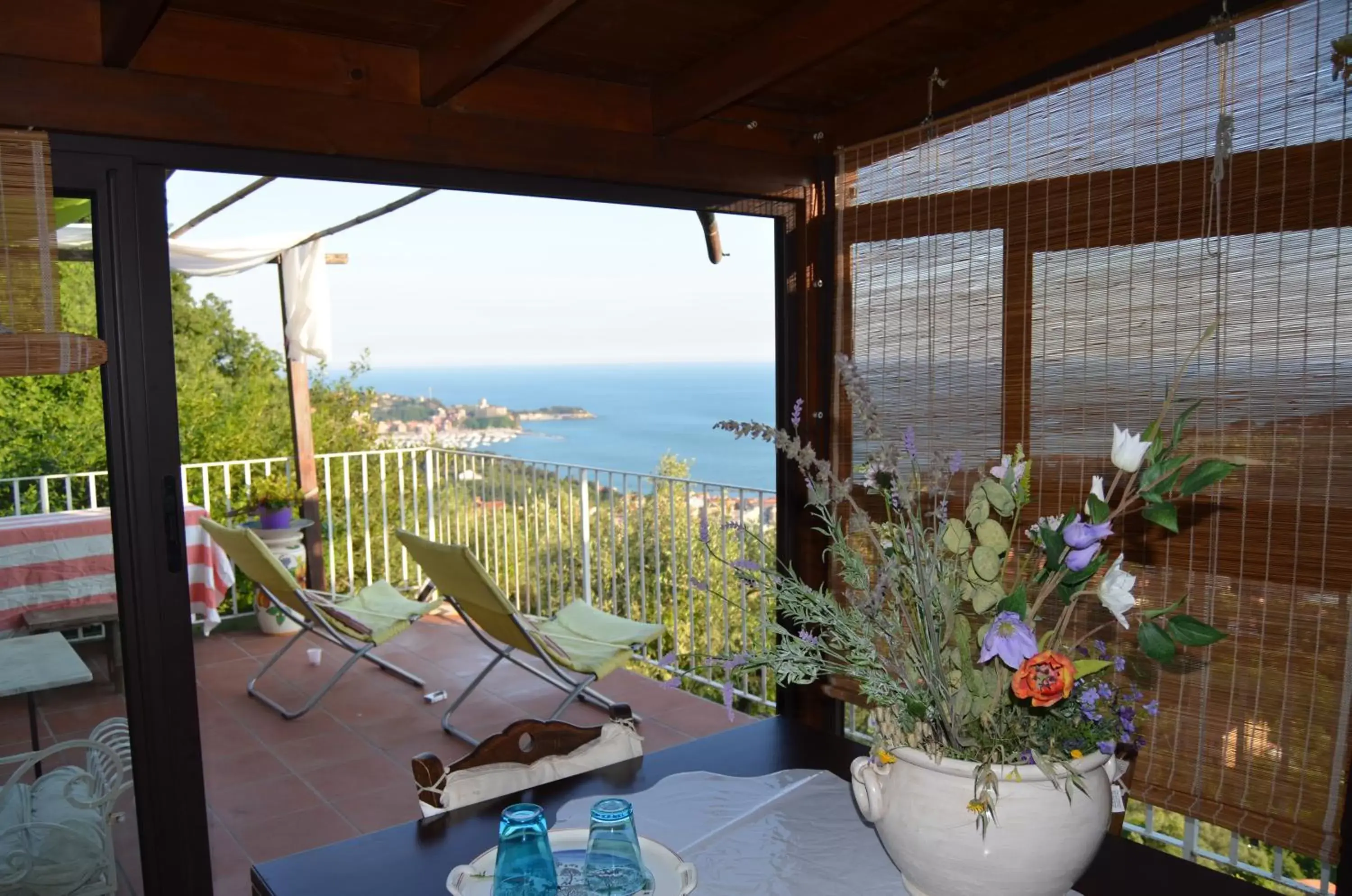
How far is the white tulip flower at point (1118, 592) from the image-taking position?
111 centimetres

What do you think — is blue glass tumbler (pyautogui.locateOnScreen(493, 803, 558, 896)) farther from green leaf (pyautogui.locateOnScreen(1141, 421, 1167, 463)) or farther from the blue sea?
the blue sea

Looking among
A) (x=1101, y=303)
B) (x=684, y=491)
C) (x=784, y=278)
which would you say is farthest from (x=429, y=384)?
(x=1101, y=303)

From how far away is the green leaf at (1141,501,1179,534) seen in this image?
108 centimetres

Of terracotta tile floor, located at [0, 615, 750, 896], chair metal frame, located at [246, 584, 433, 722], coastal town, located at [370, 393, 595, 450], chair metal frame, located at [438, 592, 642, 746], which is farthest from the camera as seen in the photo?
coastal town, located at [370, 393, 595, 450]

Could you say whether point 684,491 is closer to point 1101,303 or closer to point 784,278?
point 784,278

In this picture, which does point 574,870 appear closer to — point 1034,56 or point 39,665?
point 39,665

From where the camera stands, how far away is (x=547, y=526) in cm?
571

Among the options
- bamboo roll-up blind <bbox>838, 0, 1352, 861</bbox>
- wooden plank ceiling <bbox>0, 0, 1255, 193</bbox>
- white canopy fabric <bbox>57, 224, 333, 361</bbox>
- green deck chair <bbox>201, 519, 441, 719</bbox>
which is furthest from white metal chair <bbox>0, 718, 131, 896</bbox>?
white canopy fabric <bbox>57, 224, 333, 361</bbox>

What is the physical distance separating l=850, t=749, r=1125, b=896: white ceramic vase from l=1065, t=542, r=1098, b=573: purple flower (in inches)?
9.5

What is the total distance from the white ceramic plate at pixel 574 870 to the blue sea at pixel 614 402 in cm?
1532

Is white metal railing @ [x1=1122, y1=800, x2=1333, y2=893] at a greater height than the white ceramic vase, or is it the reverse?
the white ceramic vase

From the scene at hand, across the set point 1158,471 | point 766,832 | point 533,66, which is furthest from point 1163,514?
point 533,66

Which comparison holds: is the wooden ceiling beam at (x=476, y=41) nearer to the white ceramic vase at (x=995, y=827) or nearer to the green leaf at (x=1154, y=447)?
the green leaf at (x=1154, y=447)

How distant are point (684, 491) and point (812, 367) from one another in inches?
61.7
